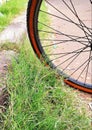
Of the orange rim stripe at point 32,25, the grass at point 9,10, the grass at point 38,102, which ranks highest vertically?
the grass at point 9,10

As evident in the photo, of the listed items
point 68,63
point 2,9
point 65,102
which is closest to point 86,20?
point 2,9

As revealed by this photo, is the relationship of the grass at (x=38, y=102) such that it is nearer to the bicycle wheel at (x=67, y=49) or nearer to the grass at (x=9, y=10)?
the bicycle wheel at (x=67, y=49)

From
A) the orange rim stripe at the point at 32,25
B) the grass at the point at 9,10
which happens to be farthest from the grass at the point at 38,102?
the grass at the point at 9,10

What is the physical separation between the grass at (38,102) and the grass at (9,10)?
1.20 metres

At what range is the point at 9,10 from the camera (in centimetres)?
438

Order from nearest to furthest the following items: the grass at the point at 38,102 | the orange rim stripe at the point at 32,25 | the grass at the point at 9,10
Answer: the grass at the point at 38,102 < the orange rim stripe at the point at 32,25 < the grass at the point at 9,10

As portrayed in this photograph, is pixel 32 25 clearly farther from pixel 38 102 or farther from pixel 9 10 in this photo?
pixel 9 10

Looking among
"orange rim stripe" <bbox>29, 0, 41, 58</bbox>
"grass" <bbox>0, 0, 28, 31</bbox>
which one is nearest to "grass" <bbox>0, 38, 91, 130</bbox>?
"orange rim stripe" <bbox>29, 0, 41, 58</bbox>

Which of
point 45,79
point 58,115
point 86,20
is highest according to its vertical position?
point 86,20

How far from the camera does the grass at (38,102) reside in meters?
1.85

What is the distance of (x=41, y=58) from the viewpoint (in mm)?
2537

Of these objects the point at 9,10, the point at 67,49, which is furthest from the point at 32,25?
the point at 9,10

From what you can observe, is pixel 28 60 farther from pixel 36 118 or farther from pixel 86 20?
pixel 86 20

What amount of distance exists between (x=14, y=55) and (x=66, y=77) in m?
0.42
